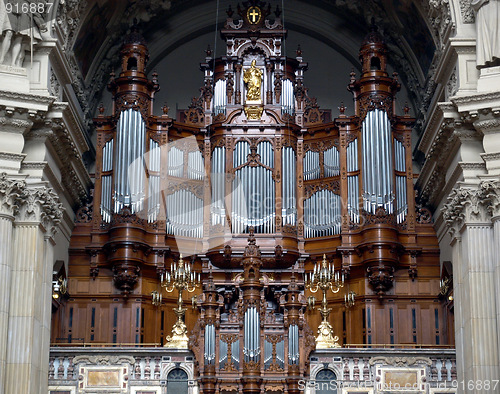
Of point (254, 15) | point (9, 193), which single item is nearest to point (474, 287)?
point (9, 193)

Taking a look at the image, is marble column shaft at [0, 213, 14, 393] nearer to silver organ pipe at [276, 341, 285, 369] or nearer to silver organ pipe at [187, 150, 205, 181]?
silver organ pipe at [276, 341, 285, 369]

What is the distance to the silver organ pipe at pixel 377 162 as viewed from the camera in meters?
26.9

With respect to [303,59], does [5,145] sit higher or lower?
lower

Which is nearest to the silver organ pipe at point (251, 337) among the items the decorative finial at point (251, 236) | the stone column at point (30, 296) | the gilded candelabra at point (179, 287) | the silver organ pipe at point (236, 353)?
the silver organ pipe at point (236, 353)

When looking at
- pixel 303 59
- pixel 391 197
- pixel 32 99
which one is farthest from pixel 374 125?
→ pixel 32 99

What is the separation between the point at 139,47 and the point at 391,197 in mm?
7921

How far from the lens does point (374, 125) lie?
27.5 meters

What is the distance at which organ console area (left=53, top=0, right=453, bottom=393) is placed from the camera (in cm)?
2641

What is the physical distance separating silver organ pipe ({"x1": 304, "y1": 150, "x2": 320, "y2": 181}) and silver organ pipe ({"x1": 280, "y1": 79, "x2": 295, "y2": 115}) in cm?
128

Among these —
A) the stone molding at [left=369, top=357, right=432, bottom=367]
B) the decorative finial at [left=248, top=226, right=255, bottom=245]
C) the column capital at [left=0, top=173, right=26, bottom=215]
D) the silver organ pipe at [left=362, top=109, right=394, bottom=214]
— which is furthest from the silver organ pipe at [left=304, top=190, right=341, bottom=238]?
the column capital at [left=0, top=173, right=26, bottom=215]

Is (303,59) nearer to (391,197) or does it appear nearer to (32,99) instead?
(391,197)

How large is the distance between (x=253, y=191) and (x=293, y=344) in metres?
5.87

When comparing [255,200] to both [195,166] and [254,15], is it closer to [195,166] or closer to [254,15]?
[195,166]

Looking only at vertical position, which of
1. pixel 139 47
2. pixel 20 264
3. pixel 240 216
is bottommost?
pixel 20 264
